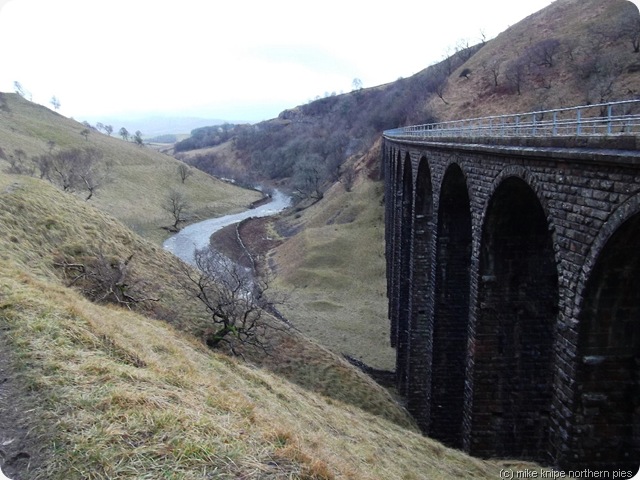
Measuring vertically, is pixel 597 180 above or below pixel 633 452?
above

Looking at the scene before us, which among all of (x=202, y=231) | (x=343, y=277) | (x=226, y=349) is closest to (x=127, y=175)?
(x=202, y=231)

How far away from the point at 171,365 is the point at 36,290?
464 cm

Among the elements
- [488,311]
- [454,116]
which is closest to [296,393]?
[488,311]

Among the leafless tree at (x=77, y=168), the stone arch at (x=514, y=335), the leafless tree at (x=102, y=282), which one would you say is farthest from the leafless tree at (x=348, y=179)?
the stone arch at (x=514, y=335)

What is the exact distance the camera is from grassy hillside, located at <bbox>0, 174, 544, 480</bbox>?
6246 millimetres

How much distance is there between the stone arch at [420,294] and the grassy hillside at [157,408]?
1.63 meters

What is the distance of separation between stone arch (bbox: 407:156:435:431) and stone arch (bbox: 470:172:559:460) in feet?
23.5

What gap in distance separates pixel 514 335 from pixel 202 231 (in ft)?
187

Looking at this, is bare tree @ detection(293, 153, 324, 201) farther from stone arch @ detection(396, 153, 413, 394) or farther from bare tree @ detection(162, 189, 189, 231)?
stone arch @ detection(396, 153, 413, 394)

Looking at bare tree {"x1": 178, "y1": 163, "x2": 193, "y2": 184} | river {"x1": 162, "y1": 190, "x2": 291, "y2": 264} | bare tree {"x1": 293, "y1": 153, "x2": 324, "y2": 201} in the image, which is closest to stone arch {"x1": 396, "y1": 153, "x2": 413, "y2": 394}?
river {"x1": 162, "y1": 190, "x2": 291, "y2": 264}

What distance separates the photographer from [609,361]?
27.8ft

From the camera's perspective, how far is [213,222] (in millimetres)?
73812

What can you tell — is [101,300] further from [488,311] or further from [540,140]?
[540,140]

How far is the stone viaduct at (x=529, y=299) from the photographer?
820 centimetres
